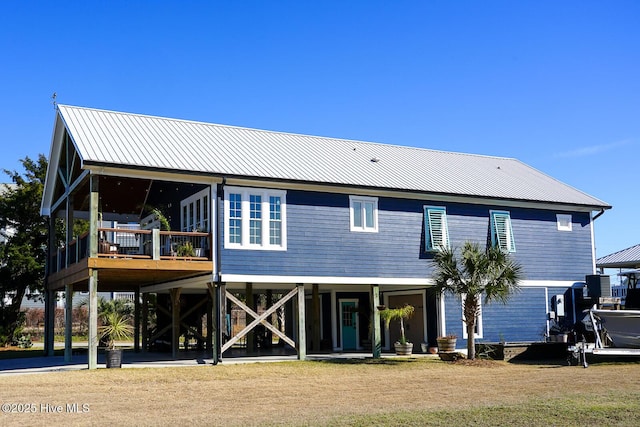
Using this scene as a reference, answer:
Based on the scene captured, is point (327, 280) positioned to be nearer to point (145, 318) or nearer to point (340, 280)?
point (340, 280)

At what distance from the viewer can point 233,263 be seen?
883 inches

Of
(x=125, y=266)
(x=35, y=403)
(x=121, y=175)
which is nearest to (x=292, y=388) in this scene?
(x=35, y=403)

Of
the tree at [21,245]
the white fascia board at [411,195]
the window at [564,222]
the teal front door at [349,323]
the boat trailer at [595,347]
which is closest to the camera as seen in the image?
the boat trailer at [595,347]

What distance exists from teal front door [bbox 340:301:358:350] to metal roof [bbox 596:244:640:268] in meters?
11.6

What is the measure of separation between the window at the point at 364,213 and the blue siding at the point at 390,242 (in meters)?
0.20

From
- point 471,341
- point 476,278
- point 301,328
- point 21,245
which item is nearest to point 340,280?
point 301,328

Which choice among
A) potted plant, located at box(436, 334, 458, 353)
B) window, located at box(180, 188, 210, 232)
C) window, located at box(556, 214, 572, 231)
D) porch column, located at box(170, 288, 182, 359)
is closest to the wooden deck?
porch column, located at box(170, 288, 182, 359)

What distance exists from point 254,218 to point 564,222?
44.4 feet

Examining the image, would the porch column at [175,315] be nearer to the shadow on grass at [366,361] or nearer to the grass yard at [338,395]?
the grass yard at [338,395]

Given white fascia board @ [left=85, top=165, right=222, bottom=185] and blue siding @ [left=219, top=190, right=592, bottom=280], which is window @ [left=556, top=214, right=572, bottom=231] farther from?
white fascia board @ [left=85, top=165, right=222, bottom=185]

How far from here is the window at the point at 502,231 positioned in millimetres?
27656

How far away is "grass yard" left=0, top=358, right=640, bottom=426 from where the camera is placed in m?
12.1

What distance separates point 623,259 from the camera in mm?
32344

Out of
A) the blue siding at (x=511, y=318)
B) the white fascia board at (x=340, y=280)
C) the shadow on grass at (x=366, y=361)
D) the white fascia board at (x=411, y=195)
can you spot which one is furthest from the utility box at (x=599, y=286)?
the shadow on grass at (x=366, y=361)
